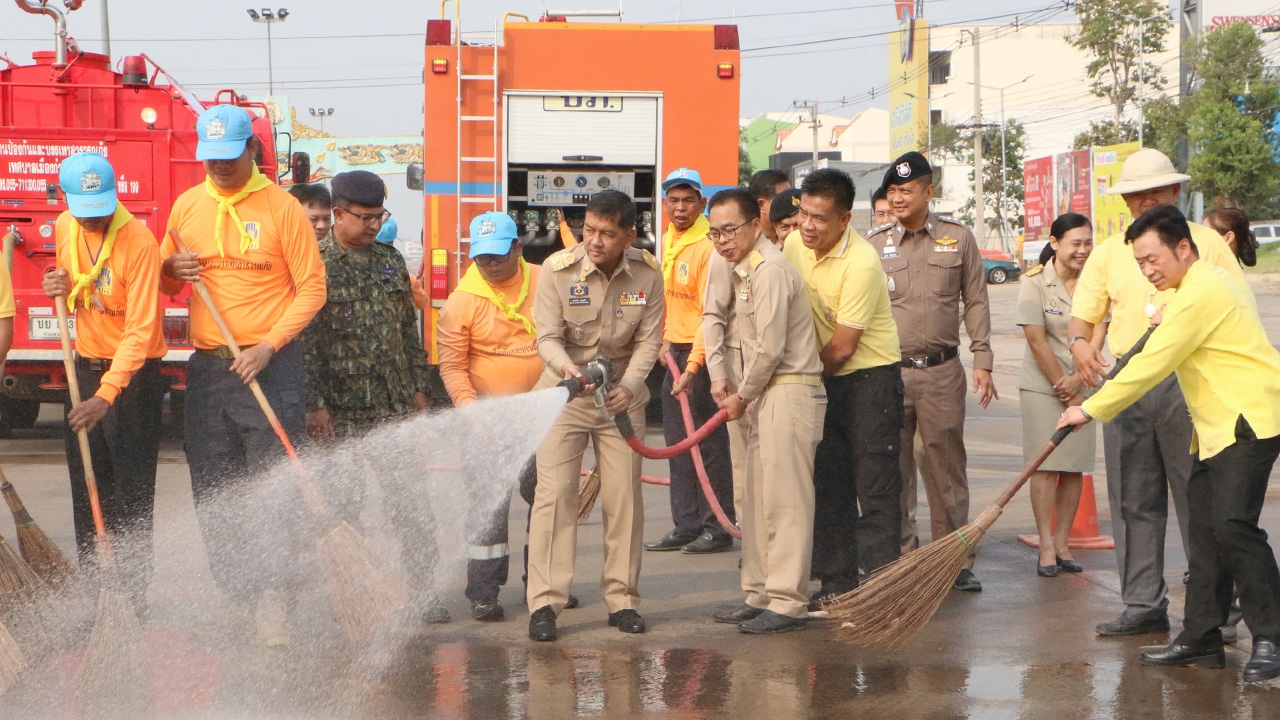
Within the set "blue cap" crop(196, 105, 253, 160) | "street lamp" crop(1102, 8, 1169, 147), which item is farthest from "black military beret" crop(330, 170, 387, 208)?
"street lamp" crop(1102, 8, 1169, 147)

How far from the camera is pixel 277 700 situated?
4.74m

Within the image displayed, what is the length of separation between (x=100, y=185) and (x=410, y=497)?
1.97 meters

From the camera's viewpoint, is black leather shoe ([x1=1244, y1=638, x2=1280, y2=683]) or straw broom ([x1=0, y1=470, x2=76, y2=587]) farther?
straw broom ([x1=0, y1=470, x2=76, y2=587])

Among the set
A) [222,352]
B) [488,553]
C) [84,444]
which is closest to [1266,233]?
[488,553]

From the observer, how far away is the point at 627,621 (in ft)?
19.2

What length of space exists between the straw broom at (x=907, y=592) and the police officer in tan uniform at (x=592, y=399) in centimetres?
100

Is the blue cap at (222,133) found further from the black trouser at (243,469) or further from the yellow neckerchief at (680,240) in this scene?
the yellow neckerchief at (680,240)

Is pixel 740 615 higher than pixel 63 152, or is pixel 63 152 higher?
pixel 63 152

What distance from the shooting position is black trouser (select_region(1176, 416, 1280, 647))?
16.4ft

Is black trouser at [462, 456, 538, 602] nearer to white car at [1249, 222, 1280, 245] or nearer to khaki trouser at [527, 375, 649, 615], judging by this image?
khaki trouser at [527, 375, 649, 615]

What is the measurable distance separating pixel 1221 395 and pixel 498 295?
3.16 meters

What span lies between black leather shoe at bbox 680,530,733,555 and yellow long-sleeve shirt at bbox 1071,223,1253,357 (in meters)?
2.51

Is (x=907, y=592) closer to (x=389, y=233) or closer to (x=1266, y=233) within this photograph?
(x=389, y=233)

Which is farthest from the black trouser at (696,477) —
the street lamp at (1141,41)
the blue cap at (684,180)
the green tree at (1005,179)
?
the green tree at (1005,179)
